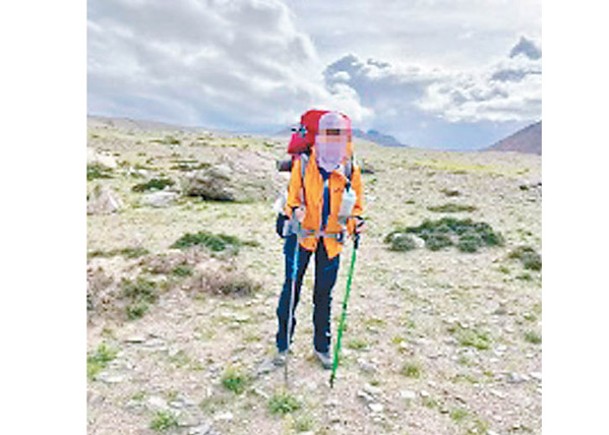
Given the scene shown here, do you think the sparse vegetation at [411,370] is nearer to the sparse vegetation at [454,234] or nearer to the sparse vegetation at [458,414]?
the sparse vegetation at [458,414]

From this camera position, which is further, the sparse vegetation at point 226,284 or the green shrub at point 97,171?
the green shrub at point 97,171

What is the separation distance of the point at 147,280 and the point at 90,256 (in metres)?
2.83

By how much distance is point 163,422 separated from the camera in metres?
5.23

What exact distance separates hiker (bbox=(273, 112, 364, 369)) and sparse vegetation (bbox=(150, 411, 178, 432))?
1.90m

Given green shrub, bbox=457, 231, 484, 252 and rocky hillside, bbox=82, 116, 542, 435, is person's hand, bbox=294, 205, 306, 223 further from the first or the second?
green shrub, bbox=457, 231, 484, 252

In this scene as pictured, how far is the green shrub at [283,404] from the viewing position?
5477 mm

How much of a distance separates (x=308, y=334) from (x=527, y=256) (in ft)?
21.2

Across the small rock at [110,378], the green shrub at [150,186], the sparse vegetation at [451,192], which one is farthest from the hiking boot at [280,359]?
the sparse vegetation at [451,192]

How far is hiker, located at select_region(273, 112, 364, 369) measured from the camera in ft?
17.7

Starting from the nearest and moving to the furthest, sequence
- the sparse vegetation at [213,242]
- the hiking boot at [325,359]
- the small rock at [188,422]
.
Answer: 1. the small rock at [188,422]
2. the hiking boot at [325,359]
3. the sparse vegetation at [213,242]

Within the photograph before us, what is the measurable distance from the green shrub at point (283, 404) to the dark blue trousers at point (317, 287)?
926mm

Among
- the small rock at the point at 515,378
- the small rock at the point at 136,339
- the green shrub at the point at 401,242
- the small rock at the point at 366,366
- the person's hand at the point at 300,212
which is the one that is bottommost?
the small rock at the point at 515,378

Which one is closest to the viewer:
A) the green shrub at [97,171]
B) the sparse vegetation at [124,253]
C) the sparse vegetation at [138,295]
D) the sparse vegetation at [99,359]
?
the sparse vegetation at [99,359]
